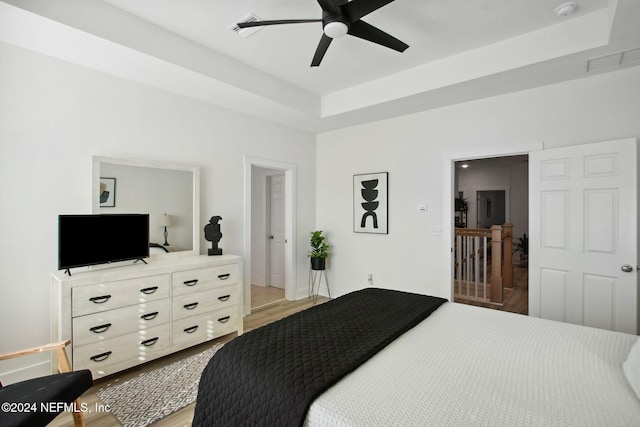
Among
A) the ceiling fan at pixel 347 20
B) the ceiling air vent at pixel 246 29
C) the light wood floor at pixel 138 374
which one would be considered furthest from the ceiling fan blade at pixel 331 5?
the light wood floor at pixel 138 374

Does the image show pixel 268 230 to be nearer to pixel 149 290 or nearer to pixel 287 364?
pixel 149 290

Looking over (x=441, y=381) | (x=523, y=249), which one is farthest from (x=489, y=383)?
(x=523, y=249)

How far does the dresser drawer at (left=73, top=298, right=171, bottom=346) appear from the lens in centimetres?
225

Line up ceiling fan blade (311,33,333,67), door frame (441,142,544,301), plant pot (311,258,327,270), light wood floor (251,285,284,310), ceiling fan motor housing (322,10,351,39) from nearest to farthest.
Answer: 1. ceiling fan motor housing (322,10,351,39)
2. ceiling fan blade (311,33,333,67)
3. door frame (441,142,544,301)
4. light wood floor (251,285,284,310)
5. plant pot (311,258,327,270)

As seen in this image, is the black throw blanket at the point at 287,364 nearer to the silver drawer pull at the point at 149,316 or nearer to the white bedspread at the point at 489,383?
the white bedspread at the point at 489,383

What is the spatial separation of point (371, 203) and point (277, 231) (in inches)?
70.7

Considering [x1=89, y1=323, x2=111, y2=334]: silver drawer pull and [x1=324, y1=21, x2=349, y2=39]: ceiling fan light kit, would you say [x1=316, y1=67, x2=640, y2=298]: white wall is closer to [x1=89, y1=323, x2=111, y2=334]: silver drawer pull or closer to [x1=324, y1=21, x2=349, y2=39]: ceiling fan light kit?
[x1=324, y1=21, x2=349, y2=39]: ceiling fan light kit

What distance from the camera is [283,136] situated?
4.48 m

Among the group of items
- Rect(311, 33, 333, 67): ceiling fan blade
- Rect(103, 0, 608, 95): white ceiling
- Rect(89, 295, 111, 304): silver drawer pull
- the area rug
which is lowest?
the area rug

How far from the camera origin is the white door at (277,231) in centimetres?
527

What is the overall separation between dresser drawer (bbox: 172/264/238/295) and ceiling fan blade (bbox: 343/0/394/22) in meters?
2.41

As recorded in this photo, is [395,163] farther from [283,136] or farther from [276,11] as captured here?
[276,11]

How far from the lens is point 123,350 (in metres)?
2.45

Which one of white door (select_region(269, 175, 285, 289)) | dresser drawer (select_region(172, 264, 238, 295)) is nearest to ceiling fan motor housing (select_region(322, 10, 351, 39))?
dresser drawer (select_region(172, 264, 238, 295))
